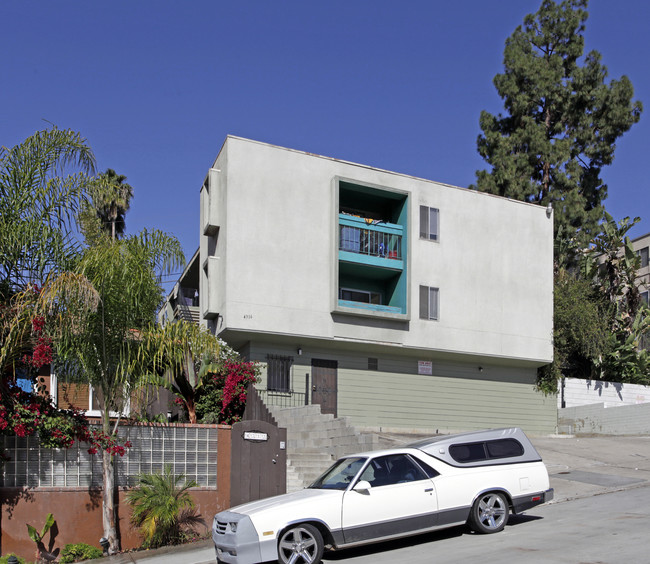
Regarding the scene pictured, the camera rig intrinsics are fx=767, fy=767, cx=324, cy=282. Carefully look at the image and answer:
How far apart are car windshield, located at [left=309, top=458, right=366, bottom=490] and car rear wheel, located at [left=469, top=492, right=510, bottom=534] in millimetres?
1960

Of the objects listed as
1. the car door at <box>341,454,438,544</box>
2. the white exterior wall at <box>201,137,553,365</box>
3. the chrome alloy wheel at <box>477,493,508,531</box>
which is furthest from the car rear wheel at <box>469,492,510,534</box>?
the white exterior wall at <box>201,137,553,365</box>

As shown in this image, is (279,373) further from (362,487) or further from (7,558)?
(362,487)

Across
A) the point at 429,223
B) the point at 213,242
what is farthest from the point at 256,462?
the point at 429,223

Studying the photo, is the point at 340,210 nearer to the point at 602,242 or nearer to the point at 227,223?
the point at 227,223

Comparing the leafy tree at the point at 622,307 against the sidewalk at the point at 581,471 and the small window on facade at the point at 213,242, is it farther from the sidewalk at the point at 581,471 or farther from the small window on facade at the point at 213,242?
the small window on facade at the point at 213,242

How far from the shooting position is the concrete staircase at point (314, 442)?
17.6 m

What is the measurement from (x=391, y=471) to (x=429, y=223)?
1874 cm

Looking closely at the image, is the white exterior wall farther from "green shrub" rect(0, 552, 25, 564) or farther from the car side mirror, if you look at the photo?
the car side mirror

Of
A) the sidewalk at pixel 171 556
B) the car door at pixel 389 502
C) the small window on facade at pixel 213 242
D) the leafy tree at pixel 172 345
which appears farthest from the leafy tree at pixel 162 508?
the small window on facade at pixel 213 242

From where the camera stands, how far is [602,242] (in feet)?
117

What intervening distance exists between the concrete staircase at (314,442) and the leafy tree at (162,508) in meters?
2.95

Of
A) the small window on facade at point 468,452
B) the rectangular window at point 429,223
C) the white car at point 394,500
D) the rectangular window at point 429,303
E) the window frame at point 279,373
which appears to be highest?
the rectangular window at point 429,223

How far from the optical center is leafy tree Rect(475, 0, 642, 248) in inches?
1682

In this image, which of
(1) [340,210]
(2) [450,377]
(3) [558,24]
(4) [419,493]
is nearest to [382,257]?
(1) [340,210]
